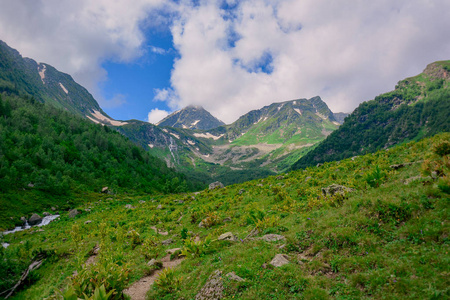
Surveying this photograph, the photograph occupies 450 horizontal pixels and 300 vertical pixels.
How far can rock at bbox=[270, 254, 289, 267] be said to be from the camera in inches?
328

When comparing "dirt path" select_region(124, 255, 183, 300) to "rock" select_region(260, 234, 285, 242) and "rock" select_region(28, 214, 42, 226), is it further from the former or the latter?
"rock" select_region(28, 214, 42, 226)

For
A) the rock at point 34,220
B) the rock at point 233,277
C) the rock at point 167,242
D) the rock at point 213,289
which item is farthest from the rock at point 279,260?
the rock at point 34,220

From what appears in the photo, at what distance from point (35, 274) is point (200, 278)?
49.3 feet

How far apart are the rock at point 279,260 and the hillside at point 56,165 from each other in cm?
5792

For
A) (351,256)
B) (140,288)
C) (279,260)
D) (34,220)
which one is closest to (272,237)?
(279,260)

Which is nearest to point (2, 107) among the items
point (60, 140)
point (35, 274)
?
point (60, 140)

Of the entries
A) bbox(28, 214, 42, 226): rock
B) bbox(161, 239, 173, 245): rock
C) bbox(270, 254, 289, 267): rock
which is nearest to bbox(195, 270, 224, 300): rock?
bbox(270, 254, 289, 267): rock

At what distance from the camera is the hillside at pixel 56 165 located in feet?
208

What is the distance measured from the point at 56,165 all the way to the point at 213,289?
11154 centimetres

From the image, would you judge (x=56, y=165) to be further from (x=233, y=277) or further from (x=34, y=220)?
(x=233, y=277)

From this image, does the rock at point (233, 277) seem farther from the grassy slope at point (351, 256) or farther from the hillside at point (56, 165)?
the hillside at point (56, 165)

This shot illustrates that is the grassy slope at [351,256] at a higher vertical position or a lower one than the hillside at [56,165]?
lower

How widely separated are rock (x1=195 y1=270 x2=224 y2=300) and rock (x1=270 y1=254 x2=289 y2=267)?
2353 mm

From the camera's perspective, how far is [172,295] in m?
9.10
